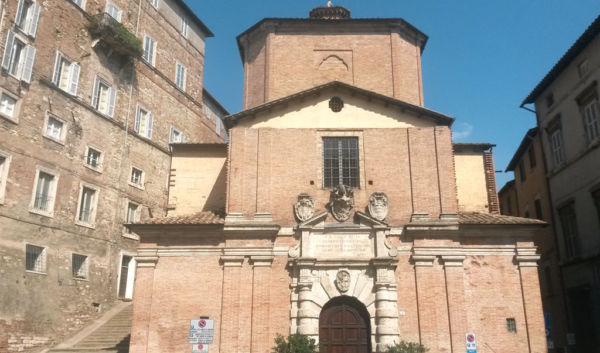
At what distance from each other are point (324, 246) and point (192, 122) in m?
19.6

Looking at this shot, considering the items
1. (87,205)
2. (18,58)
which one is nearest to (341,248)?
(87,205)

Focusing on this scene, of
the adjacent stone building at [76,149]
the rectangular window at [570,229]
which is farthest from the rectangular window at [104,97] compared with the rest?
the rectangular window at [570,229]

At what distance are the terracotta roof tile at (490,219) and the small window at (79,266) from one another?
16523 millimetres

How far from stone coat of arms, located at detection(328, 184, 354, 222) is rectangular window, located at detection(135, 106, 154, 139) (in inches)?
614

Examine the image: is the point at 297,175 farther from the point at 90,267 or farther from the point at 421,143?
the point at 90,267

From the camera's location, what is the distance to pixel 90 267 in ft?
74.7

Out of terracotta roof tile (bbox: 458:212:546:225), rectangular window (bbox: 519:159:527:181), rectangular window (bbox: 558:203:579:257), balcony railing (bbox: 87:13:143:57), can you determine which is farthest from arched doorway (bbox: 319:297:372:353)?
balcony railing (bbox: 87:13:143:57)

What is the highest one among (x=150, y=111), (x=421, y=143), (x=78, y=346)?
(x=150, y=111)

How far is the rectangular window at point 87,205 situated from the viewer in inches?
901

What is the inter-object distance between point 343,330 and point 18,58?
17.0 meters

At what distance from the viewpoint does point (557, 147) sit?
22.3 metres

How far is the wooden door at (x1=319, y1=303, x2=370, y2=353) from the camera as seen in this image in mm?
14695

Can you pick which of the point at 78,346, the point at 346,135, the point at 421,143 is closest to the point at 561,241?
the point at 421,143

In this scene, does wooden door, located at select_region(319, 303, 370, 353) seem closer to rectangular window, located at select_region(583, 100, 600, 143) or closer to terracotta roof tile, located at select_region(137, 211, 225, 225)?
terracotta roof tile, located at select_region(137, 211, 225, 225)
